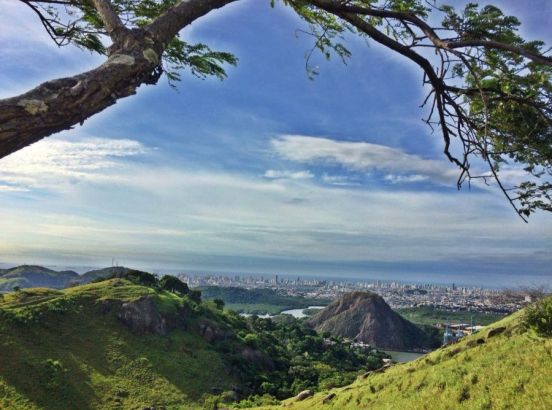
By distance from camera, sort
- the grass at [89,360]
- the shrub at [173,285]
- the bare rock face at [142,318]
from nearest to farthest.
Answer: the grass at [89,360]
the bare rock face at [142,318]
the shrub at [173,285]

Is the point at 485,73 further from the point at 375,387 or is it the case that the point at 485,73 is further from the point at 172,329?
the point at 172,329

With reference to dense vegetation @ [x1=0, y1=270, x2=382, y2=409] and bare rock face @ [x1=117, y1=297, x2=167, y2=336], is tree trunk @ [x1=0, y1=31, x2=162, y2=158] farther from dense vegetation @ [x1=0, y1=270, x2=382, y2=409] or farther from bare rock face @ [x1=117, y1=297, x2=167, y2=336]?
bare rock face @ [x1=117, y1=297, x2=167, y2=336]

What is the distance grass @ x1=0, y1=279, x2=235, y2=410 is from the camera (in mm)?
51531

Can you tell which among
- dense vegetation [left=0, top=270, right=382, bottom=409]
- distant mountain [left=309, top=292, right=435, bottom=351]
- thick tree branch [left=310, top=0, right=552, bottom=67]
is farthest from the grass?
distant mountain [left=309, top=292, right=435, bottom=351]

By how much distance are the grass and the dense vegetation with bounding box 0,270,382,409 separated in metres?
0.14

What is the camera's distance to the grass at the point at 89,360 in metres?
51.5

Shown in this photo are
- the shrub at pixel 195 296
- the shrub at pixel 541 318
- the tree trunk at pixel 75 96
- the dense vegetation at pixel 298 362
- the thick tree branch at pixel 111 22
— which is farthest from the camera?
the shrub at pixel 195 296

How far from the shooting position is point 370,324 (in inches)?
6693

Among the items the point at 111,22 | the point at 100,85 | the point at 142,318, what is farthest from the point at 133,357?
the point at 100,85

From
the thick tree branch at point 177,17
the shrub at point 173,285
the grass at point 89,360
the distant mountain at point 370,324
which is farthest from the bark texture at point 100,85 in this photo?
the distant mountain at point 370,324

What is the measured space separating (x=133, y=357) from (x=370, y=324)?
403 feet

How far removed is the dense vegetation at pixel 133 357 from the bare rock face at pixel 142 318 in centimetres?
18

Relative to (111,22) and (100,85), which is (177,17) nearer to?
(111,22)

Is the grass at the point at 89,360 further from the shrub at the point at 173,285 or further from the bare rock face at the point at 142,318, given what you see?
the shrub at the point at 173,285
